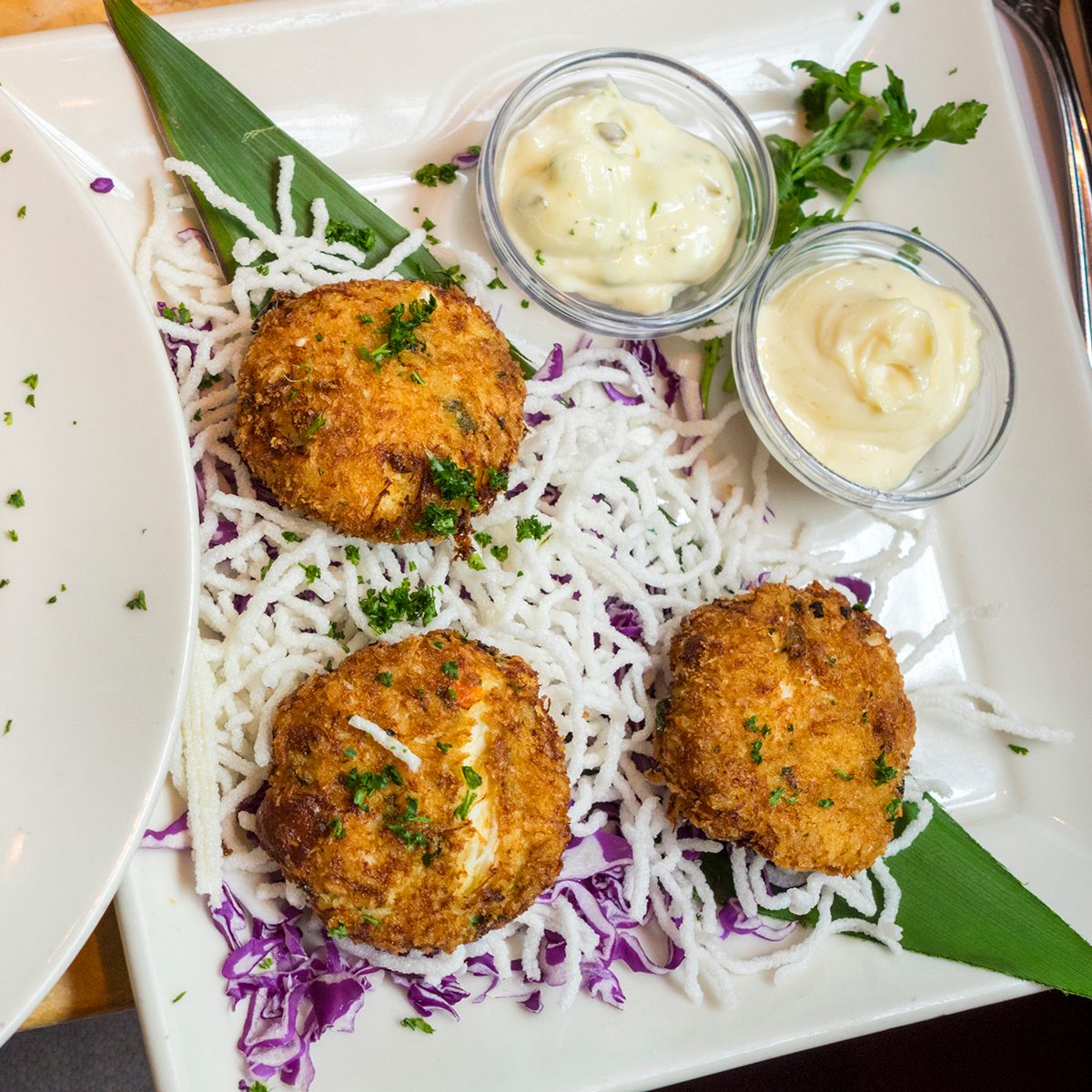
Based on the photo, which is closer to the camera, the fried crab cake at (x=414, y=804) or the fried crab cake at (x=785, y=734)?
the fried crab cake at (x=414, y=804)

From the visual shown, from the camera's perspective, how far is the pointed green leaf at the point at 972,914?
268 centimetres

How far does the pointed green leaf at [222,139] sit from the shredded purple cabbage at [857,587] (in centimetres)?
156

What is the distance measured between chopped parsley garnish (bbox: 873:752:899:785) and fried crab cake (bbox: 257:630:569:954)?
0.82 metres

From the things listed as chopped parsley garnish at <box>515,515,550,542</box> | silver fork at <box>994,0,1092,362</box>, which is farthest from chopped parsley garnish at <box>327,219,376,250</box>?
silver fork at <box>994,0,1092,362</box>

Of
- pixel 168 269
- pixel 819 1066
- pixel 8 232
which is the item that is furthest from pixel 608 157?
pixel 819 1066

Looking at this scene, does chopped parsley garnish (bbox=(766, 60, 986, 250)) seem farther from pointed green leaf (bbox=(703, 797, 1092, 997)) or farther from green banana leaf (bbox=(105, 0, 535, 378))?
pointed green leaf (bbox=(703, 797, 1092, 997))

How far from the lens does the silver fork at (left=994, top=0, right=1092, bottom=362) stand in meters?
3.45

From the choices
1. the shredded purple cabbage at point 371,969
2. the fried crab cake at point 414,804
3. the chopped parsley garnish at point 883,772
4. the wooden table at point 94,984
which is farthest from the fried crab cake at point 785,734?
the wooden table at point 94,984

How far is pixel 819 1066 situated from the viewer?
4.22 metres

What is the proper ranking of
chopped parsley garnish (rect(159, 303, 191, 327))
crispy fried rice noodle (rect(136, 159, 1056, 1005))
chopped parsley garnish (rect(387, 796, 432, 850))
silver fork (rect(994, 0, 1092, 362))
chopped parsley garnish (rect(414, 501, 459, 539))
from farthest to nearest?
1. silver fork (rect(994, 0, 1092, 362))
2. chopped parsley garnish (rect(159, 303, 191, 327))
3. crispy fried rice noodle (rect(136, 159, 1056, 1005))
4. chopped parsley garnish (rect(414, 501, 459, 539))
5. chopped parsley garnish (rect(387, 796, 432, 850))

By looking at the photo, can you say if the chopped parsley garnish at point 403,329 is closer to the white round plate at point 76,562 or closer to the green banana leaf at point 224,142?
the green banana leaf at point 224,142

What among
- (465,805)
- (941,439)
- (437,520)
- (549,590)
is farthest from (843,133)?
(465,805)

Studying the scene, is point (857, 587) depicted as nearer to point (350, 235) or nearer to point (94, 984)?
point (350, 235)

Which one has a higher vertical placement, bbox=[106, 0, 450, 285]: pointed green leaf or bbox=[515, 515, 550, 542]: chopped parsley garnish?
bbox=[106, 0, 450, 285]: pointed green leaf
